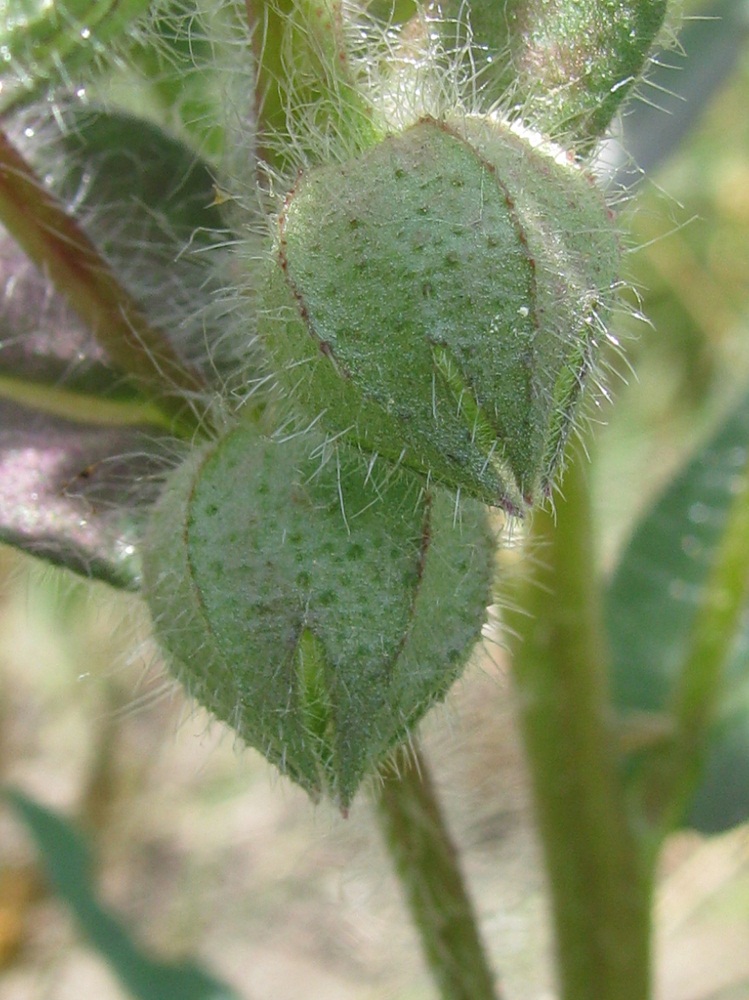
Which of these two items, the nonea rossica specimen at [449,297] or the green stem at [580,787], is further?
the green stem at [580,787]

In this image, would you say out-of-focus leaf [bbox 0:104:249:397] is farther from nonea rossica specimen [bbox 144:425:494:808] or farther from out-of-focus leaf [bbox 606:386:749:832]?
out-of-focus leaf [bbox 606:386:749:832]

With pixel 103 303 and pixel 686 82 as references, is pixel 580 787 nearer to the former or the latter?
pixel 103 303

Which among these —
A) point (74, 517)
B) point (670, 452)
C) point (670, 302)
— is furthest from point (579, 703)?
point (670, 302)

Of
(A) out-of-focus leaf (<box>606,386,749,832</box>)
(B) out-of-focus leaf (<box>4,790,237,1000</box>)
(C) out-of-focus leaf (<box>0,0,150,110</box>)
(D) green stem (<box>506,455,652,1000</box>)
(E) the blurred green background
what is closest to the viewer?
(C) out-of-focus leaf (<box>0,0,150,110</box>)

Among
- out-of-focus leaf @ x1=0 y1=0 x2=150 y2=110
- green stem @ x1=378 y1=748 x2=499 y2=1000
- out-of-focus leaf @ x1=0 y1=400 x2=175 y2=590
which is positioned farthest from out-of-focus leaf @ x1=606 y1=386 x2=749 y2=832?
out-of-focus leaf @ x1=0 y1=0 x2=150 y2=110

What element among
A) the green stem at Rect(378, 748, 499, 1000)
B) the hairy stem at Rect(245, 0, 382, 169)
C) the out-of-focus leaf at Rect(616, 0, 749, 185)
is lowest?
the green stem at Rect(378, 748, 499, 1000)

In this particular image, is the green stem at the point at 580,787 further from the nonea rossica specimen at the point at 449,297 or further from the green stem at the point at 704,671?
the nonea rossica specimen at the point at 449,297

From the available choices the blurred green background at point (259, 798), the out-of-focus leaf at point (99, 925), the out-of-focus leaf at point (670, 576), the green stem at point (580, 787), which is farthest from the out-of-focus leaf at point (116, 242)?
the blurred green background at point (259, 798)
